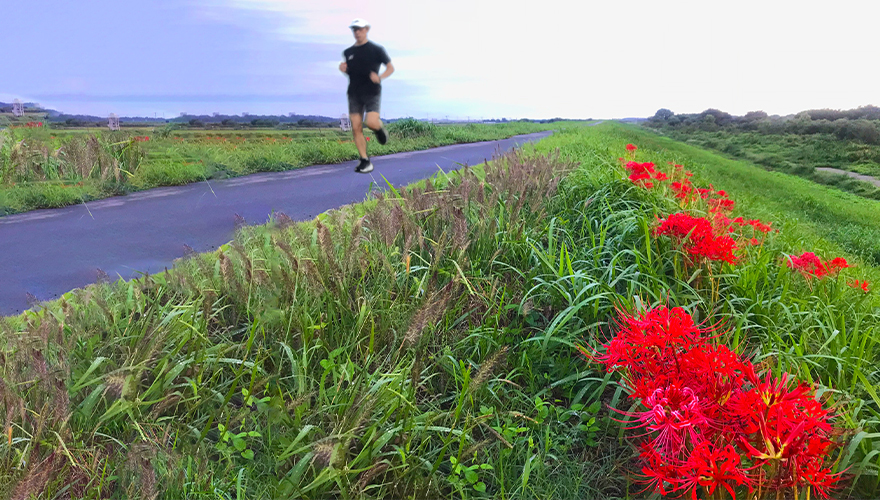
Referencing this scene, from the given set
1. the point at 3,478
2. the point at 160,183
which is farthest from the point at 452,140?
the point at 3,478

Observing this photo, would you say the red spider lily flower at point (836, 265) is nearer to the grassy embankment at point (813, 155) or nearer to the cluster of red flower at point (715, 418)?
the cluster of red flower at point (715, 418)

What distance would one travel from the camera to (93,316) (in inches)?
90.6

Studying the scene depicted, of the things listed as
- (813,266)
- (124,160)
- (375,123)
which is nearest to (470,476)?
(375,123)

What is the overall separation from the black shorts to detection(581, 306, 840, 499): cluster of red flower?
2.04 meters

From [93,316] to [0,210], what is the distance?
3545mm

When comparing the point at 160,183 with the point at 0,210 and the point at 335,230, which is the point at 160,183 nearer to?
the point at 0,210

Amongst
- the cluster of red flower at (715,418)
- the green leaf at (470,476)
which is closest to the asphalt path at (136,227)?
the green leaf at (470,476)

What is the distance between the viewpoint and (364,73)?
2711 millimetres

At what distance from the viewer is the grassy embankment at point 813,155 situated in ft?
62.8

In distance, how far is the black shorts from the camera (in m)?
2.82

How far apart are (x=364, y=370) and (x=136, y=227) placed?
323 cm

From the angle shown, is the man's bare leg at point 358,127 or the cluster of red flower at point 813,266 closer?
the cluster of red flower at point 813,266

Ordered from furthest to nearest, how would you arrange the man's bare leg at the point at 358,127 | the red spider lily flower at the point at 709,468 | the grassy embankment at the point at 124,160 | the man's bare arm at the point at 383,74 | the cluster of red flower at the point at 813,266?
the grassy embankment at the point at 124,160, the man's bare leg at the point at 358,127, the cluster of red flower at the point at 813,266, the man's bare arm at the point at 383,74, the red spider lily flower at the point at 709,468

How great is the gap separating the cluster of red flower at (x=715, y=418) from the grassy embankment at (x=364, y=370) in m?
0.49
